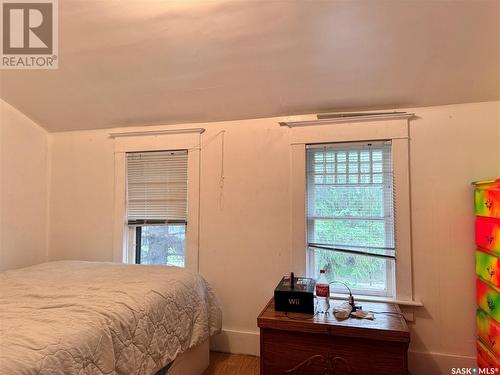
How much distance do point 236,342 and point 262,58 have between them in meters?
2.36

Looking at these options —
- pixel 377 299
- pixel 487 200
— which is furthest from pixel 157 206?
pixel 487 200

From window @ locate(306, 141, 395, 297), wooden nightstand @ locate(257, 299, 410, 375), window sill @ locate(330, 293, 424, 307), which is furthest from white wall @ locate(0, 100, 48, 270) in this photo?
window sill @ locate(330, 293, 424, 307)

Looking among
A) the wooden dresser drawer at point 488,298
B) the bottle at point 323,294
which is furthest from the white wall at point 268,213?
the bottle at point 323,294

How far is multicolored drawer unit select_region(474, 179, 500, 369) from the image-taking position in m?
1.89

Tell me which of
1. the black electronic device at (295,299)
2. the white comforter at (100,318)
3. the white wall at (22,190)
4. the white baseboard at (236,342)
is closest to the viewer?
the white comforter at (100,318)

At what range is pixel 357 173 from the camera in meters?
2.53

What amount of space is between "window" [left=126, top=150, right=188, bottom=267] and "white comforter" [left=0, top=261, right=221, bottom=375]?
1.79 ft

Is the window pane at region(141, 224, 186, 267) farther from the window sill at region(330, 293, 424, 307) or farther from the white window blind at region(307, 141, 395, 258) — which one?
the window sill at region(330, 293, 424, 307)

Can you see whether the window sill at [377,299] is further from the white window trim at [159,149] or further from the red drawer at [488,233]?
the white window trim at [159,149]

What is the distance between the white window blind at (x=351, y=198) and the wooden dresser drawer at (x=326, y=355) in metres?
0.82

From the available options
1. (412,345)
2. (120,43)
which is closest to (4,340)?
(120,43)

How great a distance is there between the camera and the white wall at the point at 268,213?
2291mm

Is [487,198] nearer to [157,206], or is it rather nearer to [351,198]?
[351,198]

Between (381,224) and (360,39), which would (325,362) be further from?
(360,39)
